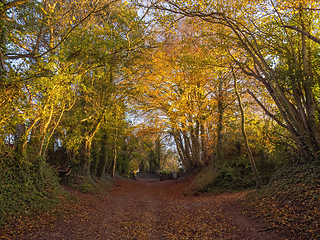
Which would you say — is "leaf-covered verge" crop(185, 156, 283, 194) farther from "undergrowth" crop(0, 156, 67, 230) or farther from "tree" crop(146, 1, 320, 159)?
"undergrowth" crop(0, 156, 67, 230)

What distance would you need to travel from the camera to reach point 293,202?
600 centimetres

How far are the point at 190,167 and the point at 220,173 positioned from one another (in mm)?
6374

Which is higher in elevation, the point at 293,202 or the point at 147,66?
the point at 147,66

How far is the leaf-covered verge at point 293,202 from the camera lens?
4.86 m

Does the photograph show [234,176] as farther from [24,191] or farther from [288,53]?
[24,191]

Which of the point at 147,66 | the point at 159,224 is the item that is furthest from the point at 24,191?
the point at 147,66

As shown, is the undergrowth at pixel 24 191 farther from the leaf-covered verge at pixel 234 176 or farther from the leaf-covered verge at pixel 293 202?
the leaf-covered verge at pixel 234 176

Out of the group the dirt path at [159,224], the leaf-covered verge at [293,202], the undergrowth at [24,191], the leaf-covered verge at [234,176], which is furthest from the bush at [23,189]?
the leaf-covered verge at [234,176]

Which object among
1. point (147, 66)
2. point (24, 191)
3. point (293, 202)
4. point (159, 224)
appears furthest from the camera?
point (147, 66)

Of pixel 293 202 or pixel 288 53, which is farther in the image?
pixel 288 53

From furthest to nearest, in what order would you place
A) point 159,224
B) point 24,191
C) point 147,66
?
point 147,66
point 159,224
point 24,191

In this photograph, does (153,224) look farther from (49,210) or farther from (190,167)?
(190,167)

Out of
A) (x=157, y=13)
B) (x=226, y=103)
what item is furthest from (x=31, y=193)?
(x=226, y=103)

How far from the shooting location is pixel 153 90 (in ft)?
47.0
